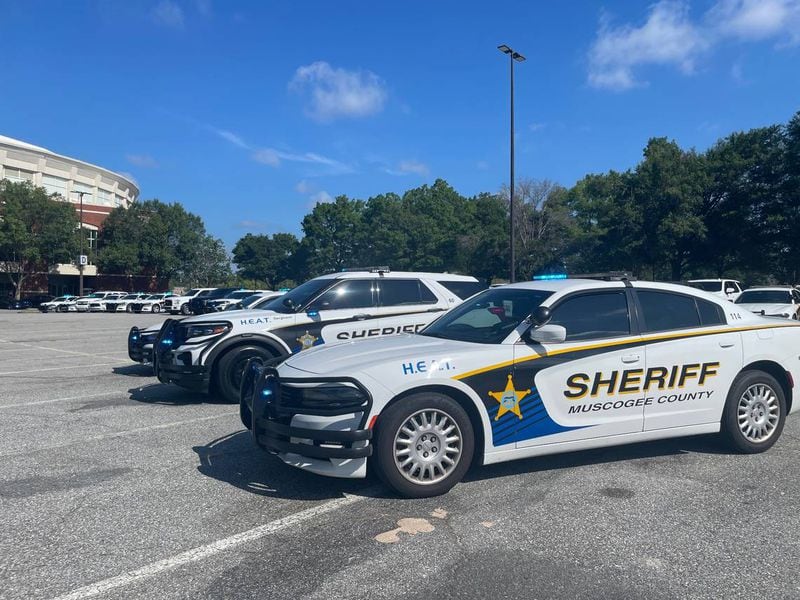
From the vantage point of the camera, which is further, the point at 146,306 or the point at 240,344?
the point at 146,306

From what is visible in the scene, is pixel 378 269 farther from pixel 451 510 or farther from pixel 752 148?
pixel 752 148

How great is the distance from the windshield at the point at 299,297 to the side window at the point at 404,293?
2.37ft

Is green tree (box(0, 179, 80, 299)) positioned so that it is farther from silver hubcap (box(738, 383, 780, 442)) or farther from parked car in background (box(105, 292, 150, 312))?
silver hubcap (box(738, 383, 780, 442))

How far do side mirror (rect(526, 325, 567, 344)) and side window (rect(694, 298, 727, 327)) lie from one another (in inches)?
63.2

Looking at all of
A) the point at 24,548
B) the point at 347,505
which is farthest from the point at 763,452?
the point at 24,548

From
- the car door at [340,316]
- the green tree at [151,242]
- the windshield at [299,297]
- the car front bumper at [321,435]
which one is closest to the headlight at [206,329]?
the windshield at [299,297]

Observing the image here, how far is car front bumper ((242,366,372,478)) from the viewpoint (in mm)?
4215

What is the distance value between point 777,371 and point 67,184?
255 feet

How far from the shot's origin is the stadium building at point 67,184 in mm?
59656

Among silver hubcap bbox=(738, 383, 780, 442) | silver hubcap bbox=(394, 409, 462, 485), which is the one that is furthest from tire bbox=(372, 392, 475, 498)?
silver hubcap bbox=(738, 383, 780, 442)

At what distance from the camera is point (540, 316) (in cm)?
486

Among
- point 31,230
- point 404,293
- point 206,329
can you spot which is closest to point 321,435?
point 206,329

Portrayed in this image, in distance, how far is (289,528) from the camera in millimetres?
3916

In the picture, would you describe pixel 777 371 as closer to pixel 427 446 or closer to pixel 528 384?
pixel 528 384
